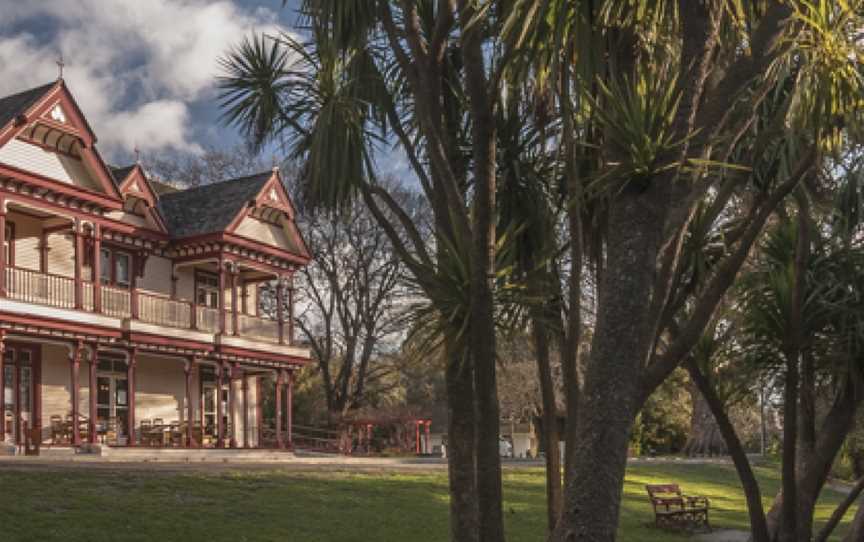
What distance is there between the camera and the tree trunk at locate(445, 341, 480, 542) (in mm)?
9070

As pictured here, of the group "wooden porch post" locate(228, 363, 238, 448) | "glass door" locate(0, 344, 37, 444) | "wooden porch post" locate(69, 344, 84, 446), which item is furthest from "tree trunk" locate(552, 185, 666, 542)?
"wooden porch post" locate(228, 363, 238, 448)

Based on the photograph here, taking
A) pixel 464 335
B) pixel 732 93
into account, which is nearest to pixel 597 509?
pixel 464 335

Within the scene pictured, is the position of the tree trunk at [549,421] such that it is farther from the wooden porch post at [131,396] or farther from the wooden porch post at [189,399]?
the wooden porch post at [189,399]

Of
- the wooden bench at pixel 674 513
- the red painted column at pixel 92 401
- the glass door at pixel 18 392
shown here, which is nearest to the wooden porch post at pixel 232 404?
the red painted column at pixel 92 401

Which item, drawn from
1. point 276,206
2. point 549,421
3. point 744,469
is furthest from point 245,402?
point 549,421

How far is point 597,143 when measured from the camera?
9.48m

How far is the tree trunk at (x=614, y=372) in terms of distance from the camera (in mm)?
6629

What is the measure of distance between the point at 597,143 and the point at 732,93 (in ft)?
6.26

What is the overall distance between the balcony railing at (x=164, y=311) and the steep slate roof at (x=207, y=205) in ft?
7.75

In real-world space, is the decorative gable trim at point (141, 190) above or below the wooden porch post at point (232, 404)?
above

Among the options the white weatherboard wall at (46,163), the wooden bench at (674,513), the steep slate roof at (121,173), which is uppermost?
the steep slate roof at (121,173)

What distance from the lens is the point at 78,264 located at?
26703mm

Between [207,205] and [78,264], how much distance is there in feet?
23.7

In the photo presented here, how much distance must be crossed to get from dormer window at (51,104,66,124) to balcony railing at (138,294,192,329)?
203 inches
